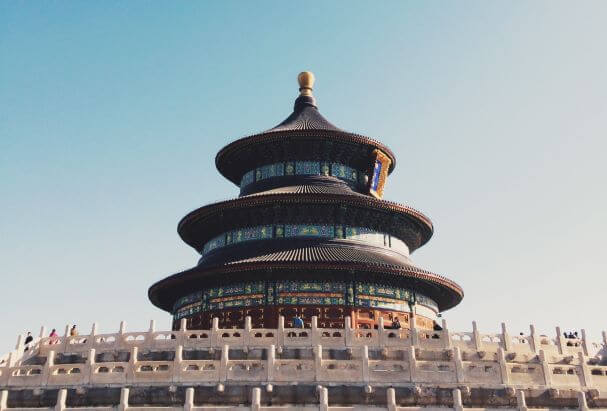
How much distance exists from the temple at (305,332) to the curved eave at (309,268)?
7 centimetres

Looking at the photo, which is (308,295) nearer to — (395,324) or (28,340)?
(395,324)

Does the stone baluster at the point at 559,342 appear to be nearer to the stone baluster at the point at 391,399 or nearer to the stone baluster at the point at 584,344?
the stone baluster at the point at 584,344

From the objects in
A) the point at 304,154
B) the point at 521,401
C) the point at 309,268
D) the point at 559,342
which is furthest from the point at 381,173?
the point at 521,401

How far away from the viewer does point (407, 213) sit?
113 ft

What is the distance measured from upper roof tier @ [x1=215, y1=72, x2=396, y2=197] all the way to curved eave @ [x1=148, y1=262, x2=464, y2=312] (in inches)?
295

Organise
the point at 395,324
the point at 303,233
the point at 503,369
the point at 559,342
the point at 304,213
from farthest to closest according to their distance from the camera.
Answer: the point at 304,213 → the point at 303,233 → the point at 395,324 → the point at 559,342 → the point at 503,369

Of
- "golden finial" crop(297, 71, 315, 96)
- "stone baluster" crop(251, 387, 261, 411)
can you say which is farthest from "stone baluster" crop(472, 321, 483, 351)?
"golden finial" crop(297, 71, 315, 96)

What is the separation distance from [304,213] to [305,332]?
1369 cm

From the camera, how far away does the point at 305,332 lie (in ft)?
66.3

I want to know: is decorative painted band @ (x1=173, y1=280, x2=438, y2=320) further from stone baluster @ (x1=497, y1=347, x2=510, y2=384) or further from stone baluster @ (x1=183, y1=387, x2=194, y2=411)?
stone baluster @ (x1=183, y1=387, x2=194, y2=411)

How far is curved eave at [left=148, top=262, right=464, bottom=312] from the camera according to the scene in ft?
96.3

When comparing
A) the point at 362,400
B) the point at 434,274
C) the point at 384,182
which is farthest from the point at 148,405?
the point at 384,182

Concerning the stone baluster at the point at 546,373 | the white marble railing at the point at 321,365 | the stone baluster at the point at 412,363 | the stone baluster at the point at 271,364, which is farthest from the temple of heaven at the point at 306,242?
the stone baluster at the point at 546,373

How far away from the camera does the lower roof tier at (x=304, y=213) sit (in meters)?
32.3
